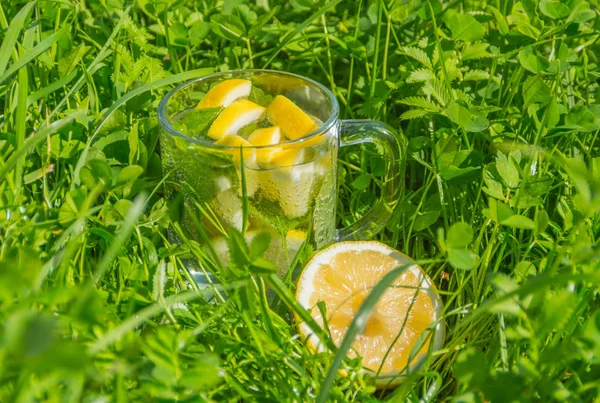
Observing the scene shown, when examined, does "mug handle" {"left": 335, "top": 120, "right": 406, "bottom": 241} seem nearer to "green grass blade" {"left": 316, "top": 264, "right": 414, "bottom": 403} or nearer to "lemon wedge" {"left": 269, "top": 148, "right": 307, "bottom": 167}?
"lemon wedge" {"left": 269, "top": 148, "right": 307, "bottom": 167}

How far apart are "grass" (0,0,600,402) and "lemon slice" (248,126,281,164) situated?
200mm

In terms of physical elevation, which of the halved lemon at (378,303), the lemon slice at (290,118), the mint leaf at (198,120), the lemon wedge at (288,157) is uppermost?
the mint leaf at (198,120)

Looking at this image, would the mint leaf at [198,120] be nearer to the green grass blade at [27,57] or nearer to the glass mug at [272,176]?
the glass mug at [272,176]

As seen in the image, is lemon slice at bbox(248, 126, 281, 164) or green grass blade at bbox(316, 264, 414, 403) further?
lemon slice at bbox(248, 126, 281, 164)

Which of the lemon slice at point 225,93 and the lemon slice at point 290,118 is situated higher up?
the lemon slice at point 225,93

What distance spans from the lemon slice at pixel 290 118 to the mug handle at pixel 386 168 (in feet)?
0.38

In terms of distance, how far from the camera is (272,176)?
1.28m

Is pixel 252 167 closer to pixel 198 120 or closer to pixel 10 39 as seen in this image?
pixel 198 120

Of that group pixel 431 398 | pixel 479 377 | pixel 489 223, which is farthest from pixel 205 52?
pixel 479 377

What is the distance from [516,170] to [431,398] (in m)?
0.45

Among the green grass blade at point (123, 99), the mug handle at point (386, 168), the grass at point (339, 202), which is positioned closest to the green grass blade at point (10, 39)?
the grass at point (339, 202)

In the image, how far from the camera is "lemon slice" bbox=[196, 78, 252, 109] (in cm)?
142

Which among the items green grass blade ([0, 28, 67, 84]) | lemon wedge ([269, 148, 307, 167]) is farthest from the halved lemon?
green grass blade ([0, 28, 67, 84])

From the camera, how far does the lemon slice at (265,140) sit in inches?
49.0
